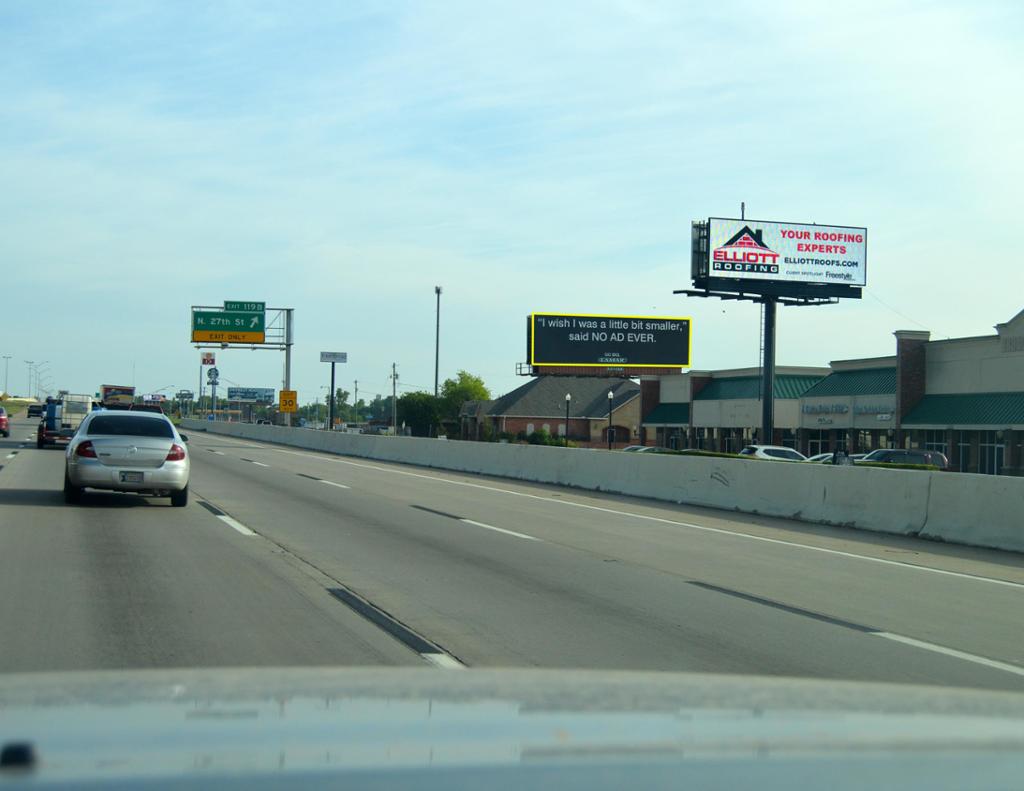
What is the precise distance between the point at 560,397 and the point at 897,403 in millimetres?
50687

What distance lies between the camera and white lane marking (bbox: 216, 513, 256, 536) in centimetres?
1579

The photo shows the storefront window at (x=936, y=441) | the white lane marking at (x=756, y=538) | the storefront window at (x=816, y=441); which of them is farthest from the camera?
the storefront window at (x=816, y=441)

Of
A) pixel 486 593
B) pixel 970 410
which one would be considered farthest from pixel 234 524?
pixel 970 410

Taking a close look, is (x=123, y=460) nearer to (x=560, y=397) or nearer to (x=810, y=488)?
(x=810, y=488)

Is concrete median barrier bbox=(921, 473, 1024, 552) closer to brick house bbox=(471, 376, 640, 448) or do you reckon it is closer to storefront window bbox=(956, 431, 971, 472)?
storefront window bbox=(956, 431, 971, 472)

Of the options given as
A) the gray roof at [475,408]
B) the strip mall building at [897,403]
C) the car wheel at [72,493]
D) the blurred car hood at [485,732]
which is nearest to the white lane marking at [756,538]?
the car wheel at [72,493]

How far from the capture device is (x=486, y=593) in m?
11.1

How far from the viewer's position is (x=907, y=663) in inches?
324

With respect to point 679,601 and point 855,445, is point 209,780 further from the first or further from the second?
point 855,445

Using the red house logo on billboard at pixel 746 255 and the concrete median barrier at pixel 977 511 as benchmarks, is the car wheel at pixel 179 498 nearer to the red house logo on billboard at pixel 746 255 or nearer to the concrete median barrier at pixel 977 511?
the concrete median barrier at pixel 977 511

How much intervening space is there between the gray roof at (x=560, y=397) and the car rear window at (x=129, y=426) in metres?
79.1

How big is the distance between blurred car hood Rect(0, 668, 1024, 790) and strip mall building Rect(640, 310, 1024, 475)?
46.7m

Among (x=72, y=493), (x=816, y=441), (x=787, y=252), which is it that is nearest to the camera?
(x=72, y=493)

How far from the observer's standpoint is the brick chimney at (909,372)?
5391 centimetres
